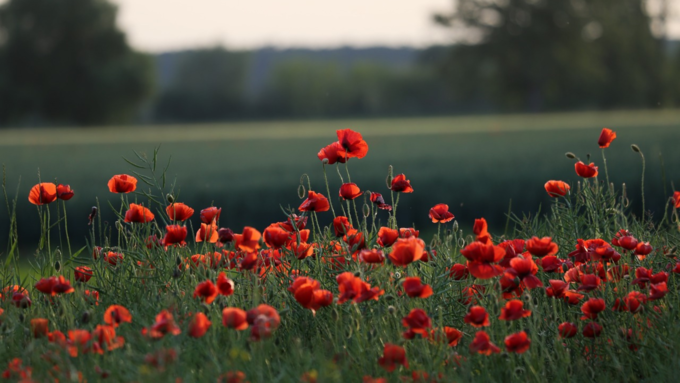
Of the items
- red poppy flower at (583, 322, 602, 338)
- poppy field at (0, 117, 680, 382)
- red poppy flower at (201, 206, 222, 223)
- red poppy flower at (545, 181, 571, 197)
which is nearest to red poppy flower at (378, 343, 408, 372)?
poppy field at (0, 117, 680, 382)

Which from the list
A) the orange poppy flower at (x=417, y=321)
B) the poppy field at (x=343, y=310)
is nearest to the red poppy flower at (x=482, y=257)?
the poppy field at (x=343, y=310)

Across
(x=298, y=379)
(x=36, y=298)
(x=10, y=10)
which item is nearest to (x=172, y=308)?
(x=298, y=379)

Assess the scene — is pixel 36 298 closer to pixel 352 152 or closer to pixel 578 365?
pixel 352 152

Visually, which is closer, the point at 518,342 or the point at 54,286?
the point at 518,342

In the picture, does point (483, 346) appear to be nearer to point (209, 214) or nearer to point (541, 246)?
point (541, 246)

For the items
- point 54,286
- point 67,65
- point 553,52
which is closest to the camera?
point 54,286

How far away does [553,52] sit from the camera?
157ft

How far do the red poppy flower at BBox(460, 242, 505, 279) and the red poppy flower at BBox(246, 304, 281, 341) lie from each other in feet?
1.89

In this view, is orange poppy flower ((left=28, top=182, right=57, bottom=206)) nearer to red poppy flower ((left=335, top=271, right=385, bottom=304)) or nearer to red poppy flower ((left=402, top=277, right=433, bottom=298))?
red poppy flower ((left=335, top=271, right=385, bottom=304))

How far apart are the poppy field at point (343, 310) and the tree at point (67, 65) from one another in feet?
152

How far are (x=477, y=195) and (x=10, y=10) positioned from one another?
161 ft

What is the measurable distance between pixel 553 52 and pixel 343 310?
48.7m

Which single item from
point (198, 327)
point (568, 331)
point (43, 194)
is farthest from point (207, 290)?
point (568, 331)

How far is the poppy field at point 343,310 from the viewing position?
1.85m
